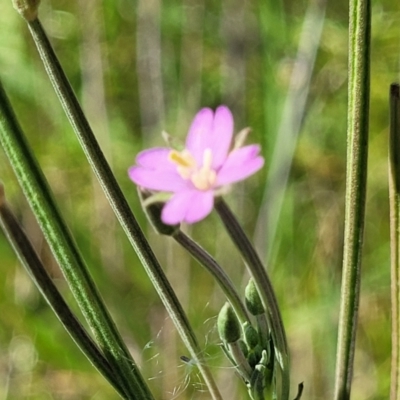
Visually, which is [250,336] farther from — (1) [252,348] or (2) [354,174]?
(2) [354,174]

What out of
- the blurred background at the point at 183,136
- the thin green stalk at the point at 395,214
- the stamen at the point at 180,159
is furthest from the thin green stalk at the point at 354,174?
the blurred background at the point at 183,136

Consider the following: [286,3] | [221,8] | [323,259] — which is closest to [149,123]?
[221,8]

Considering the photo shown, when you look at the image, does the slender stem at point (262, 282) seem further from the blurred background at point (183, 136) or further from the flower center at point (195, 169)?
A: the blurred background at point (183, 136)

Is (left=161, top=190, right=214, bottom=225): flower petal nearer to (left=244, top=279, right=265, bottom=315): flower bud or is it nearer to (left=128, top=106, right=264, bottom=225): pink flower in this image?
(left=128, top=106, right=264, bottom=225): pink flower

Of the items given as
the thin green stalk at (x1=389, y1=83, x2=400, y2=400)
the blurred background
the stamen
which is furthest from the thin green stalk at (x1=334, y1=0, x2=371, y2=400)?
the blurred background

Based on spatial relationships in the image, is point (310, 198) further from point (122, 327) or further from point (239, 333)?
point (239, 333)
